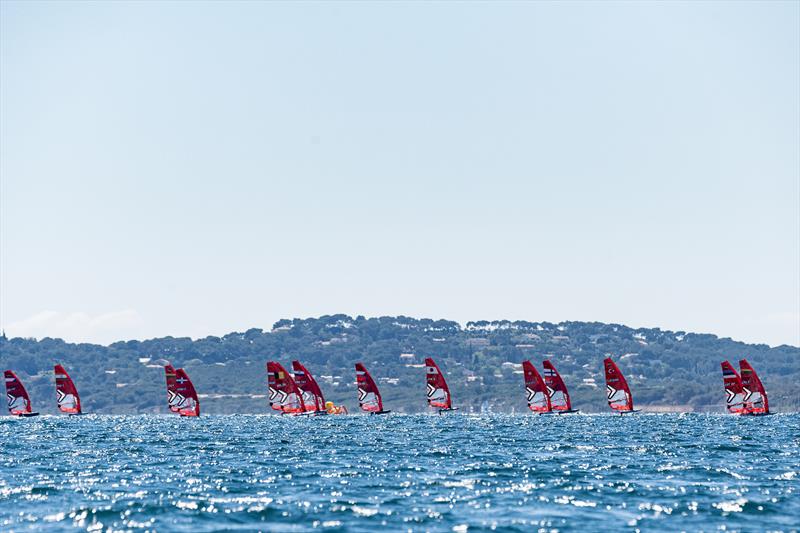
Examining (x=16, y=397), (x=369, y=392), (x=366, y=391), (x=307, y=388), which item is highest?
(x=307, y=388)

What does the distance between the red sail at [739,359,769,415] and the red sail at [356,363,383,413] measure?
2176 inches

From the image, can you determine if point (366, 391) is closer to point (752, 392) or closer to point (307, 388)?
point (307, 388)

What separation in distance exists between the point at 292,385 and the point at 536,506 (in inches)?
5209

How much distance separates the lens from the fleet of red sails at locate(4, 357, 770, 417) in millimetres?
146250

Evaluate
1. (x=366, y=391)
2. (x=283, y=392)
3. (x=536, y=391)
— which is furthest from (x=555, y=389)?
(x=283, y=392)

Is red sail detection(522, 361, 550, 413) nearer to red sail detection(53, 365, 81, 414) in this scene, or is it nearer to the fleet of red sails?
the fleet of red sails

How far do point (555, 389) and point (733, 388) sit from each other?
28286 mm

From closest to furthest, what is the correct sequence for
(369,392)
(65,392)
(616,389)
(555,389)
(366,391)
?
(616,389), (555,389), (366,391), (65,392), (369,392)

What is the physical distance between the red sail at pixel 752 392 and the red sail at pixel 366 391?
55.3 m

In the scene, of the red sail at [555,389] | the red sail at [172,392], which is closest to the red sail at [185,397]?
the red sail at [172,392]

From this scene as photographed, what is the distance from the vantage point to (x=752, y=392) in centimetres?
14538

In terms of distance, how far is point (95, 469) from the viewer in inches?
2382

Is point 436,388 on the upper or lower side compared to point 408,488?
upper

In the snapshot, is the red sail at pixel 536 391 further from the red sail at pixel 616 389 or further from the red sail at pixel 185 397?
the red sail at pixel 185 397
